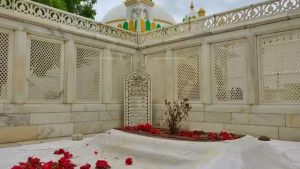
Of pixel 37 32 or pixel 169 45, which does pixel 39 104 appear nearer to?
pixel 37 32

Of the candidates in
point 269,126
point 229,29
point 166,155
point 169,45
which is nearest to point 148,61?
point 169,45

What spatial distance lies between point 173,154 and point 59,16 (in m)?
5.04

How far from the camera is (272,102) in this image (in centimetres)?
611

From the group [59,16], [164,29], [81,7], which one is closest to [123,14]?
[81,7]

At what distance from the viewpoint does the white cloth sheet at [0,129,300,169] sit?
9.89ft

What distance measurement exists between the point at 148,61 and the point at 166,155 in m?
5.55

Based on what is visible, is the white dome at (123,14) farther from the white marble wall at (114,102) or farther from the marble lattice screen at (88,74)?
the marble lattice screen at (88,74)

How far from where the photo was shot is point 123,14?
13.8 metres

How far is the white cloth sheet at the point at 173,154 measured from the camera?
301cm

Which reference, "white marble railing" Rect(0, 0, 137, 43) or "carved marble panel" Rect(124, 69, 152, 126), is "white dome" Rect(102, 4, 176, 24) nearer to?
"white marble railing" Rect(0, 0, 137, 43)

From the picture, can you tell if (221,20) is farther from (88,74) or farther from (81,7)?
(81,7)

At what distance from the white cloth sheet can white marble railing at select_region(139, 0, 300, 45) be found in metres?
3.29

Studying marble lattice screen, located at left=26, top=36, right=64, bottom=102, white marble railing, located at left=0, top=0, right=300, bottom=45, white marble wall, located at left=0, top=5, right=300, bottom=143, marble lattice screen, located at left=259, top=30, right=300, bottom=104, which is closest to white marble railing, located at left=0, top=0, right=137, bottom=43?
white marble railing, located at left=0, top=0, right=300, bottom=45

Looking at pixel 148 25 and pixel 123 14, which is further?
pixel 123 14
